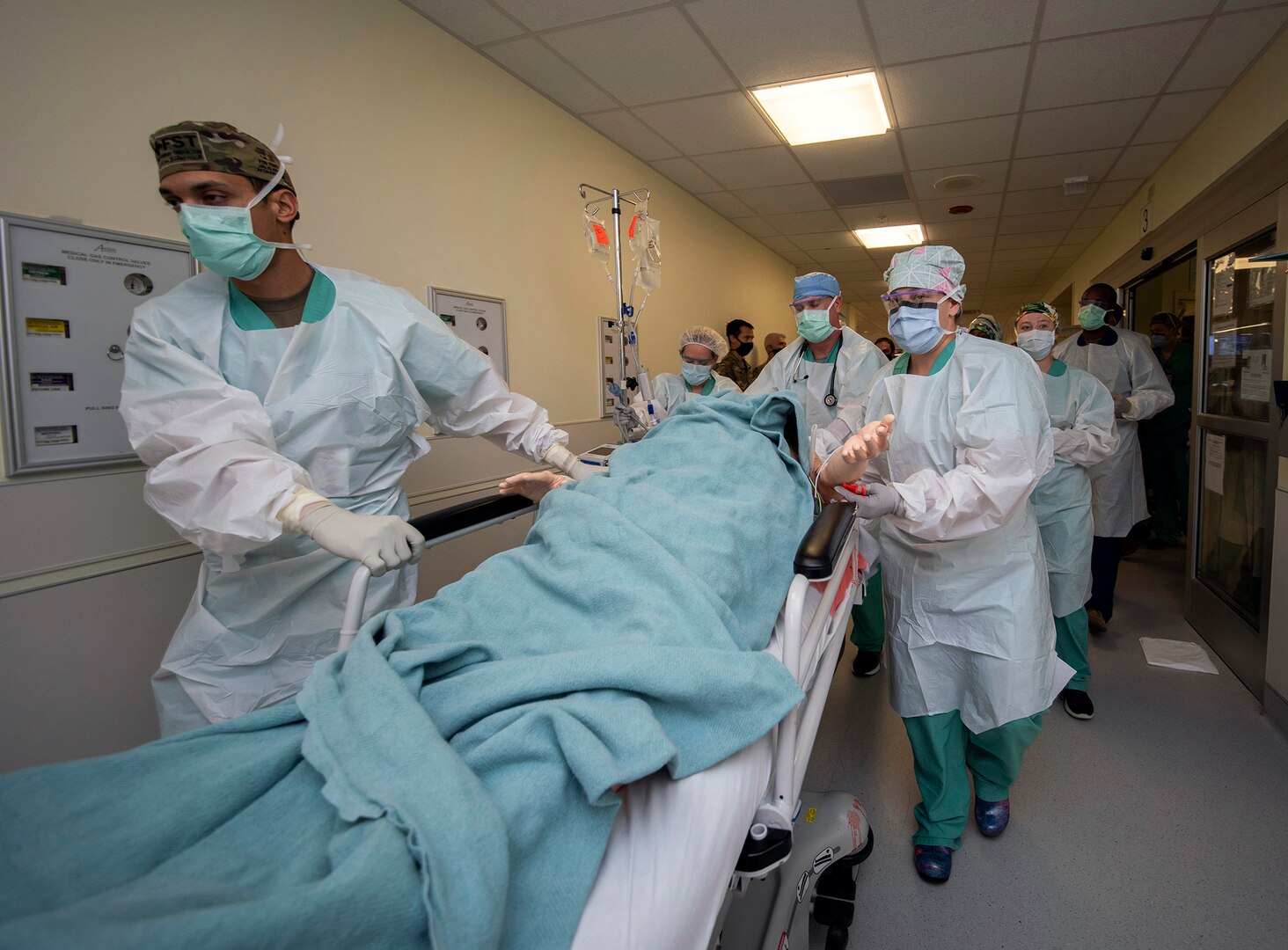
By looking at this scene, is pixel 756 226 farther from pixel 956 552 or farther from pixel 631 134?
pixel 956 552

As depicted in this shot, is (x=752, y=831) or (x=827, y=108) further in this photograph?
(x=827, y=108)

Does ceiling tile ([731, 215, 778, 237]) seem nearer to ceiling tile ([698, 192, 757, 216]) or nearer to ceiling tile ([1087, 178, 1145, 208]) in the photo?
ceiling tile ([698, 192, 757, 216])

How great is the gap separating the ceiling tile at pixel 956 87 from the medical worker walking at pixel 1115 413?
113 centimetres

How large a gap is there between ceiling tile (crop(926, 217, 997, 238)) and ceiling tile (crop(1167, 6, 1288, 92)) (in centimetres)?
250

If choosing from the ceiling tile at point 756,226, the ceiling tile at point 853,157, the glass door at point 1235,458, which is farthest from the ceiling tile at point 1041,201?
the ceiling tile at point 756,226

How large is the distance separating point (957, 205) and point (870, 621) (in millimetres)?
3663

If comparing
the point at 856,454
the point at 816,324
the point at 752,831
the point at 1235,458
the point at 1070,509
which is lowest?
the point at 752,831

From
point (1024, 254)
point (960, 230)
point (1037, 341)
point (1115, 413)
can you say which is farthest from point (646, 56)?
point (1024, 254)

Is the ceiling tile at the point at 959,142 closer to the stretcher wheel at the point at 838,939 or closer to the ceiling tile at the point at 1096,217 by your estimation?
the ceiling tile at the point at 1096,217

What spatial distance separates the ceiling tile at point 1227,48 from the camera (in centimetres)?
253

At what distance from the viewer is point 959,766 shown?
1750 millimetres

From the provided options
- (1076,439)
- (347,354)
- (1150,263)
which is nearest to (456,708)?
(347,354)

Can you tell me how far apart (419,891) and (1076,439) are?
103 inches

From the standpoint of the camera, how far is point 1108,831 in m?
1.85
